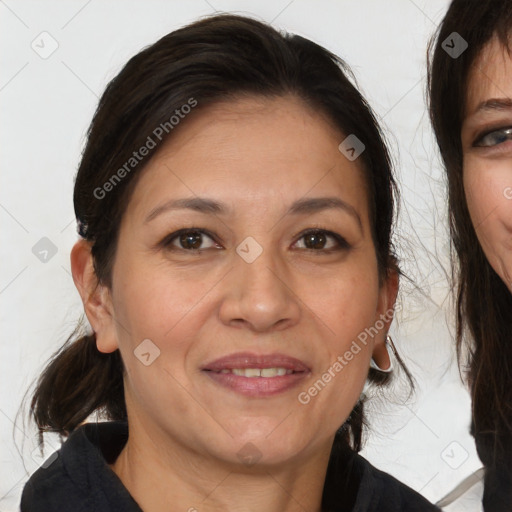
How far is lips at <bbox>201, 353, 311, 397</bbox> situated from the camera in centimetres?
223

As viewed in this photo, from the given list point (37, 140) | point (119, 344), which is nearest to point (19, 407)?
point (37, 140)

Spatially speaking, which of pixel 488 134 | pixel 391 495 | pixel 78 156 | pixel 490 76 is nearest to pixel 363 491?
pixel 391 495

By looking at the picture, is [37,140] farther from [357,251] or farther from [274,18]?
[357,251]

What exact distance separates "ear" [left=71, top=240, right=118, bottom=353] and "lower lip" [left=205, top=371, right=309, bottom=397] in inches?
10.8

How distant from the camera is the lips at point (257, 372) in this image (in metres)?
2.23

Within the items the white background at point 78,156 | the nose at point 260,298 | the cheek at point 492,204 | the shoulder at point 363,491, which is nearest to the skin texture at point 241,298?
the nose at point 260,298

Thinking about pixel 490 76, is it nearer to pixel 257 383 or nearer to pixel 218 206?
pixel 218 206

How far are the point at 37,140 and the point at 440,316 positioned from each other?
49.9 inches

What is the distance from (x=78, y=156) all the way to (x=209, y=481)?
1.28 meters

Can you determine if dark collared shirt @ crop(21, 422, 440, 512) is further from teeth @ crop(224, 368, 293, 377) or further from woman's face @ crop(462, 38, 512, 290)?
woman's face @ crop(462, 38, 512, 290)

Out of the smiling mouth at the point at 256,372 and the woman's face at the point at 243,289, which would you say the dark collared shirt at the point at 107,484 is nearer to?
the woman's face at the point at 243,289

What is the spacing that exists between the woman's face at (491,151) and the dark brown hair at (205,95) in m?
0.23

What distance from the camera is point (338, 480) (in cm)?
261

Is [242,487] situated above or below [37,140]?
below
